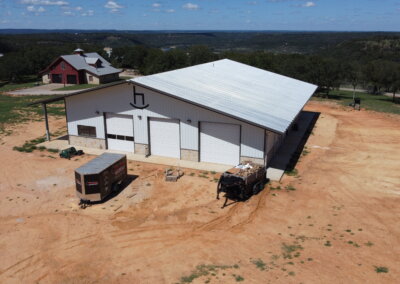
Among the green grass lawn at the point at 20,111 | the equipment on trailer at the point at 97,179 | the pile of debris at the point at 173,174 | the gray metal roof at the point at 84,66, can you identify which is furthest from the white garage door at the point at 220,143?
the gray metal roof at the point at 84,66

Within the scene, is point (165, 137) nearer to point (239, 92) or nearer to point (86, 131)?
point (86, 131)

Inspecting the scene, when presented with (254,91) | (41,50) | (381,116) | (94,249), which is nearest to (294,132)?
(254,91)

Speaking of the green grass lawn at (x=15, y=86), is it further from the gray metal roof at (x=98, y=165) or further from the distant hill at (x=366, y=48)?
the distant hill at (x=366, y=48)

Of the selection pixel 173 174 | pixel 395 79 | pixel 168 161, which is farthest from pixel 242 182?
pixel 395 79

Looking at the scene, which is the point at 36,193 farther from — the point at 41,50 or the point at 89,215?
the point at 41,50

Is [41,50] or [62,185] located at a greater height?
[41,50]

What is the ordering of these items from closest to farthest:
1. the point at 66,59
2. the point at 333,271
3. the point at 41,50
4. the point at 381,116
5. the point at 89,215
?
1. the point at 333,271
2. the point at 89,215
3. the point at 381,116
4. the point at 66,59
5. the point at 41,50

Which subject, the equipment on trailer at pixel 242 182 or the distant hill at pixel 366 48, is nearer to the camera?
the equipment on trailer at pixel 242 182

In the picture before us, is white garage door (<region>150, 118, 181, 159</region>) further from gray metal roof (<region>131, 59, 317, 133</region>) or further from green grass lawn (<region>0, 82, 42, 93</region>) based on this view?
green grass lawn (<region>0, 82, 42, 93</region>)
